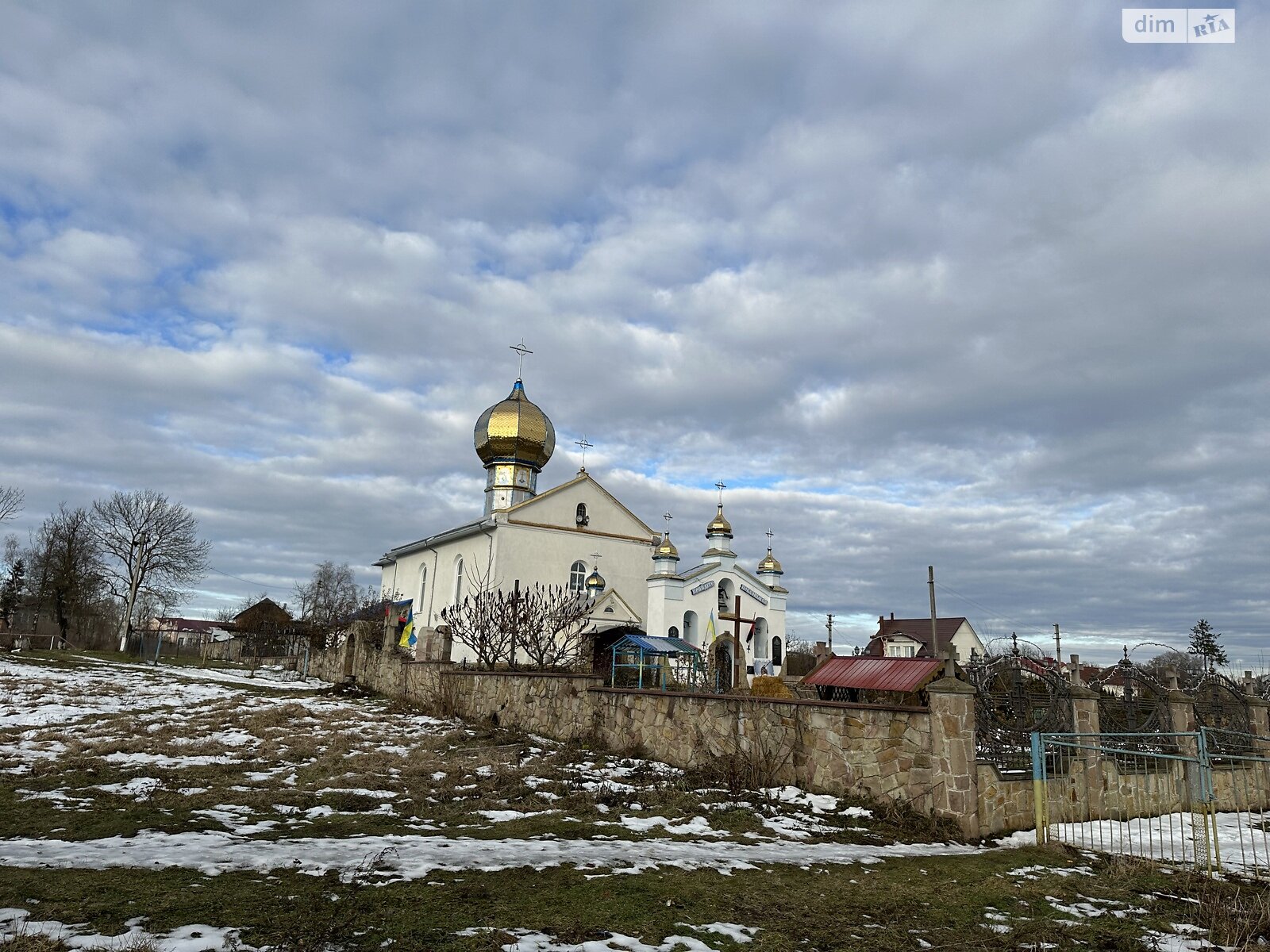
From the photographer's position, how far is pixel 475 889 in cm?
535

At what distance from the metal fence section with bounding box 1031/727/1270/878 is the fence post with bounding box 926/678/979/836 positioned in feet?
2.71

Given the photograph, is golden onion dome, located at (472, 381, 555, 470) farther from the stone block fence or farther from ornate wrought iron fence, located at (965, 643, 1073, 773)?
ornate wrought iron fence, located at (965, 643, 1073, 773)

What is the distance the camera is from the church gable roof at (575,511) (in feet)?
119

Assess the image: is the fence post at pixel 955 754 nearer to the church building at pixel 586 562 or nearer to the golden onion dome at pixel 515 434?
the church building at pixel 586 562

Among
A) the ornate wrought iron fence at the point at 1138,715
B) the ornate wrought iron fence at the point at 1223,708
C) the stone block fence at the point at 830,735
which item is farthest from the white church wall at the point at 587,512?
the ornate wrought iron fence at the point at 1223,708

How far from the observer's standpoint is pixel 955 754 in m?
8.84

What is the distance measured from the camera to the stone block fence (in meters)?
8.88

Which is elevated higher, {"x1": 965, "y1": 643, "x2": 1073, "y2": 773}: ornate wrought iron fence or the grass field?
{"x1": 965, "y1": 643, "x2": 1073, "y2": 773}: ornate wrought iron fence

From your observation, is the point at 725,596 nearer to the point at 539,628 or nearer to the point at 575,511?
the point at 575,511

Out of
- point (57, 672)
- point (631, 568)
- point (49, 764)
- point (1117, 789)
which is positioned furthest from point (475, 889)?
point (631, 568)

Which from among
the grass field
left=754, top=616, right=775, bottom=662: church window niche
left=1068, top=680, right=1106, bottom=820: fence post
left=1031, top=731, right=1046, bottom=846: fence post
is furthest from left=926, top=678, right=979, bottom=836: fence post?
left=754, top=616, right=775, bottom=662: church window niche

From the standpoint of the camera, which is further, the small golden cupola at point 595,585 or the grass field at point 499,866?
the small golden cupola at point 595,585

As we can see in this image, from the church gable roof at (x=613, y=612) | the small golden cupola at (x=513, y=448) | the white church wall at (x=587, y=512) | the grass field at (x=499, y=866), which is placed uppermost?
the small golden cupola at (x=513, y=448)

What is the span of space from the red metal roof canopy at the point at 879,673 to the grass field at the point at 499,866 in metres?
2.54
